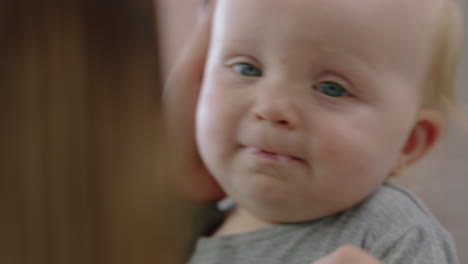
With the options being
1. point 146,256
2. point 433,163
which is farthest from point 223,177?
point 433,163

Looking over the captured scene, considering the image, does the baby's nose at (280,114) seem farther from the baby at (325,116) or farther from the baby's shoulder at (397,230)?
the baby's shoulder at (397,230)

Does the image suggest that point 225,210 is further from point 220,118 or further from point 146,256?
point 146,256

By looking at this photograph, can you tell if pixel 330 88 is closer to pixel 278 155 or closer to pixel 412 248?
pixel 278 155

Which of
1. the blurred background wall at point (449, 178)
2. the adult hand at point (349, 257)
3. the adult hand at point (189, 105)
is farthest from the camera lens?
the blurred background wall at point (449, 178)

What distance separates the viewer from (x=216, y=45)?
700mm

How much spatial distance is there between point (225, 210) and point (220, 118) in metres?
0.25

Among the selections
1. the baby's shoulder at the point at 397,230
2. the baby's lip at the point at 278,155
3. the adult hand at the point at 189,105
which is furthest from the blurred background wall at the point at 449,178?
the baby's lip at the point at 278,155

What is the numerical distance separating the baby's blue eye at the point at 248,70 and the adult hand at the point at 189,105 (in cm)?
12

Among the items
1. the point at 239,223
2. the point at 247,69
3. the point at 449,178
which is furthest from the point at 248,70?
the point at 449,178

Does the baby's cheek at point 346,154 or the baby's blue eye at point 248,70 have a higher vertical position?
the baby's blue eye at point 248,70

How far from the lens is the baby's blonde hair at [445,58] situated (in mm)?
668

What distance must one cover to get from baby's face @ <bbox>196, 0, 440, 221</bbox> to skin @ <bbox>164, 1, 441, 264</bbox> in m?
0.06

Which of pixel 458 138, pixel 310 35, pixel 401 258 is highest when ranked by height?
pixel 310 35

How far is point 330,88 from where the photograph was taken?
0.62 metres
